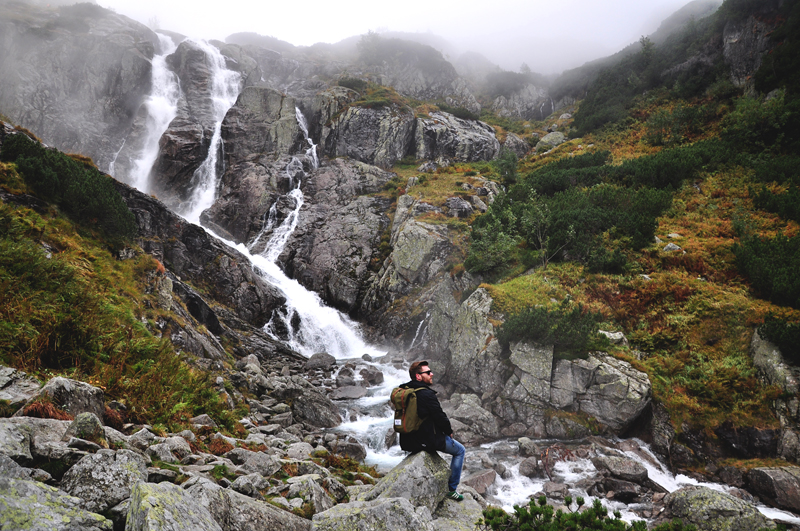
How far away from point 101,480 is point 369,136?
5130cm

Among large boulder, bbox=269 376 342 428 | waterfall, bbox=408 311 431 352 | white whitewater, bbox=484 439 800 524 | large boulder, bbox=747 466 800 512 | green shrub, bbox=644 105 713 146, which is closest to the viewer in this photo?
large boulder, bbox=747 466 800 512

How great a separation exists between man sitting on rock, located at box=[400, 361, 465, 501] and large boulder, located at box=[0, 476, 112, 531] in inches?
159

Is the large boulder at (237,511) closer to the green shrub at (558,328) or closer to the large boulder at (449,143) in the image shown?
the green shrub at (558,328)

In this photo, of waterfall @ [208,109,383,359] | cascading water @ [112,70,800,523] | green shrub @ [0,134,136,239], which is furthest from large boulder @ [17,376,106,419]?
waterfall @ [208,109,383,359]

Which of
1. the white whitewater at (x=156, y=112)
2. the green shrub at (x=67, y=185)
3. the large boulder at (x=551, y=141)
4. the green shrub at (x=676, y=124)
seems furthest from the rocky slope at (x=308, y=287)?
the large boulder at (x=551, y=141)

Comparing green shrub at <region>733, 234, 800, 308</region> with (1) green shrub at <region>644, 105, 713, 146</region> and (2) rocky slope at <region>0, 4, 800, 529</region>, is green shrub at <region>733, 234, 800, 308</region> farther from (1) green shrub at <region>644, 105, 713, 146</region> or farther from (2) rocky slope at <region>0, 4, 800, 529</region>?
(1) green shrub at <region>644, 105, 713, 146</region>

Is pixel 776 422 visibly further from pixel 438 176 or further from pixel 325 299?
pixel 438 176

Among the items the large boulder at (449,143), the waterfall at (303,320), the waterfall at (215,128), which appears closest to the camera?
the waterfall at (303,320)

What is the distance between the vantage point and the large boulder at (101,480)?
266cm

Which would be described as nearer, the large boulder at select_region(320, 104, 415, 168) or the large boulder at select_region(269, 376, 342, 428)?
the large boulder at select_region(269, 376, 342, 428)

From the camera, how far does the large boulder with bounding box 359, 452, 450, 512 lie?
5.34 metres

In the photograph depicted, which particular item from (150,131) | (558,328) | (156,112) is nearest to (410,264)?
(558,328)

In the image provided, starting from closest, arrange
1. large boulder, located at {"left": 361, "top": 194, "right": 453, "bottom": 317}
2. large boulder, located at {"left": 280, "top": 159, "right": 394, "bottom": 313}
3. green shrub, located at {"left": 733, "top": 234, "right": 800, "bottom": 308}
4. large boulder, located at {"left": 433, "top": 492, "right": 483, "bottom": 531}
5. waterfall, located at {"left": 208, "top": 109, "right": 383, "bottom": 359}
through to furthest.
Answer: large boulder, located at {"left": 433, "top": 492, "right": 483, "bottom": 531}
green shrub, located at {"left": 733, "top": 234, "right": 800, "bottom": 308}
waterfall, located at {"left": 208, "top": 109, "right": 383, "bottom": 359}
large boulder, located at {"left": 361, "top": 194, "right": 453, "bottom": 317}
large boulder, located at {"left": 280, "top": 159, "right": 394, "bottom": 313}

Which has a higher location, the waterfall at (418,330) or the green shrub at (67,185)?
the green shrub at (67,185)
